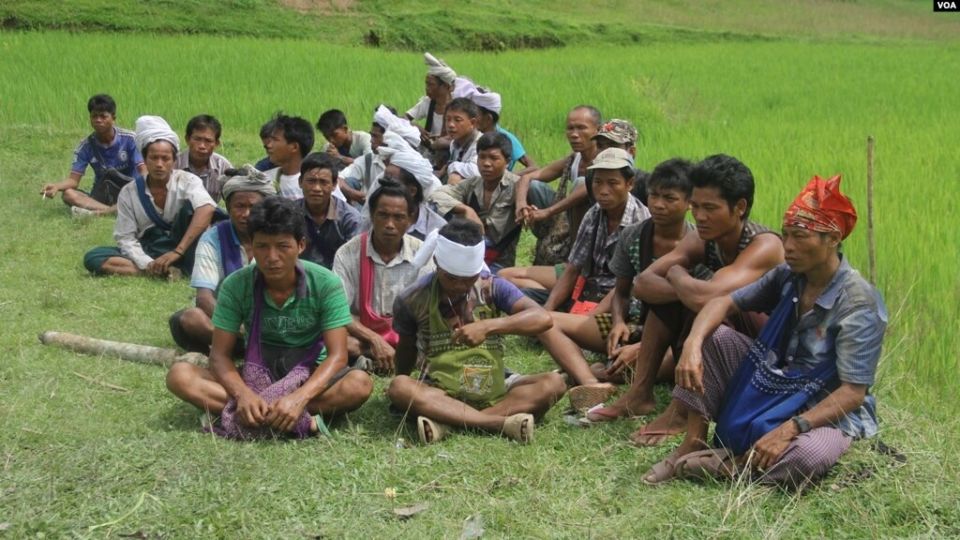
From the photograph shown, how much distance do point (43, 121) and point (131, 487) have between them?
31.3ft

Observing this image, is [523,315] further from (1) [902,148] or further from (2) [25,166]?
(2) [25,166]

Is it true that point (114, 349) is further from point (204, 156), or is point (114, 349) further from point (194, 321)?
point (204, 156)

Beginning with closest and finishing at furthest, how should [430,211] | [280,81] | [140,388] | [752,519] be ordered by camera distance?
1. [752,519]
2. [140,388]
3. [430,211]
4. [280,81]

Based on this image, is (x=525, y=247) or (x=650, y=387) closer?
(x=650, y=387)

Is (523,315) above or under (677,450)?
above

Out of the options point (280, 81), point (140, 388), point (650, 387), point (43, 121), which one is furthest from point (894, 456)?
point (280, 81)

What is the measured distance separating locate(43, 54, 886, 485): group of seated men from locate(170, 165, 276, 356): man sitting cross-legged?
0.01 metres

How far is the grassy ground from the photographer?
19.5 metres

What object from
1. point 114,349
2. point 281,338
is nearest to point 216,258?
point 114,349

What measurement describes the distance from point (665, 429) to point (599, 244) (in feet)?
4.94

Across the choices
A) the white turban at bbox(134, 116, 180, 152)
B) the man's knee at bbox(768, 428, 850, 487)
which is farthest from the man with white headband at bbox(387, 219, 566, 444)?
the white turban at bbox(134, 116, 180, 152)

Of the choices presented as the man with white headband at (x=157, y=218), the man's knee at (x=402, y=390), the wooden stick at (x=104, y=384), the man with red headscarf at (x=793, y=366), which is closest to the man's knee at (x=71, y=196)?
the man with white headband at (x=157, y=218)

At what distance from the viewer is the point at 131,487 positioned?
152 inches

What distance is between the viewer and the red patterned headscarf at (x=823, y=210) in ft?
12.1
